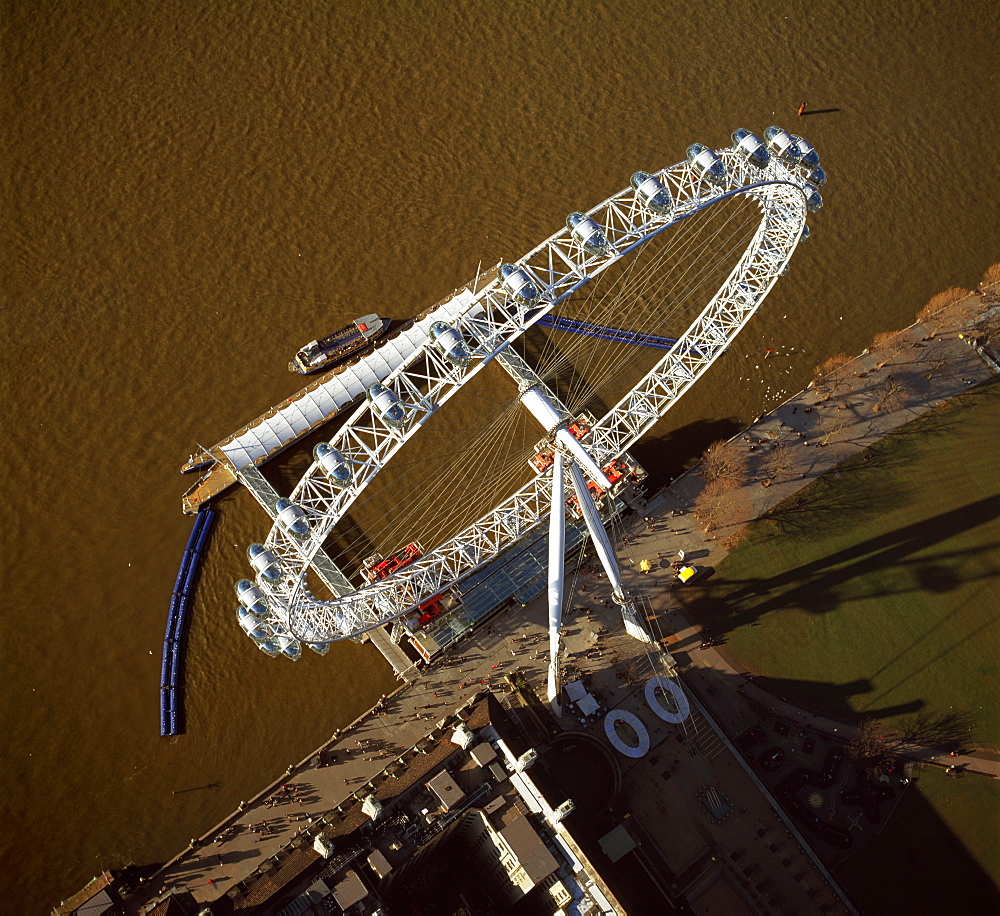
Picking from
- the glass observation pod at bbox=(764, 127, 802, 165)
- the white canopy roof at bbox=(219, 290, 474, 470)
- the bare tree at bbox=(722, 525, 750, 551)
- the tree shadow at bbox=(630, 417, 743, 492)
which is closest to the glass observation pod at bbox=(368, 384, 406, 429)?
the white canopy roof at bbox=(219, 290, 474, 470)

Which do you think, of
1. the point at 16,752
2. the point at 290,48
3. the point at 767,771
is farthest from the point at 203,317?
the point at 767,771

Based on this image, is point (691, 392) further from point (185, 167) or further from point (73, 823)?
point (73, 823)

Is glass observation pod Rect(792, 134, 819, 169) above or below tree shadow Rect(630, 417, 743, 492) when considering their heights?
above

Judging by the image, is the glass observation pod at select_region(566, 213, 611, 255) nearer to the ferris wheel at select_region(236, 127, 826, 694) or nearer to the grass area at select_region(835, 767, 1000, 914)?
the ferris wheel at select_region(236, 127, 826, 694)

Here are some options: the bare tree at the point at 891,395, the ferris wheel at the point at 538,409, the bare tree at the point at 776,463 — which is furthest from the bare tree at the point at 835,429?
the ferris wheel at the point at 538,409

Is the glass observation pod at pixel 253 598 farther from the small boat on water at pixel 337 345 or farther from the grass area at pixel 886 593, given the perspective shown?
the grass area at pixel 886 593

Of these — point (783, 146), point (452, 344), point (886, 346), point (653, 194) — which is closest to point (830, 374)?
point (886, 346)
